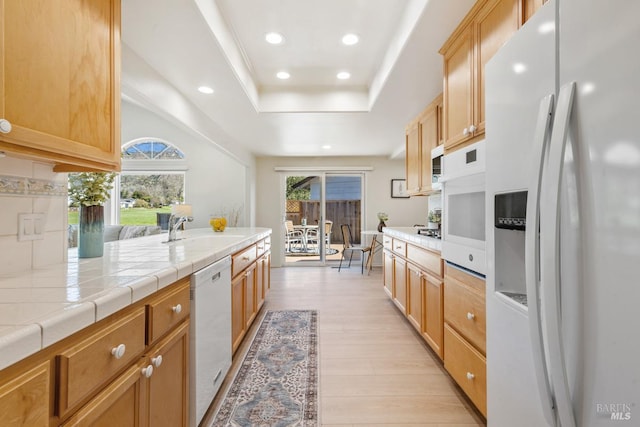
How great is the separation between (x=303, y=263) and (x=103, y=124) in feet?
16.2

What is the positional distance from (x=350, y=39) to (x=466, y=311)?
2099mm

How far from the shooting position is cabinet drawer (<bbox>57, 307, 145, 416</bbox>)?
689 mm

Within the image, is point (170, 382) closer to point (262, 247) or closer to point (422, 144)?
point (262, 247)

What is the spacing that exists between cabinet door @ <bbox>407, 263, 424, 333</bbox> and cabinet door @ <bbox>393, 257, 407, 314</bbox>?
4.9 inches

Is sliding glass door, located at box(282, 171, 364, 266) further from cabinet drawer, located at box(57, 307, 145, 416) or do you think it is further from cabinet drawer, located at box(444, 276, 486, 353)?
cabinet drawer, located at box(57, 307, 145, 416)

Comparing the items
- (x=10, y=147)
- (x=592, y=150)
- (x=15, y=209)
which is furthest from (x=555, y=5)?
(x=15, y=209)

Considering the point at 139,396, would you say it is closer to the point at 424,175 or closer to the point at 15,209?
the point at 15,209

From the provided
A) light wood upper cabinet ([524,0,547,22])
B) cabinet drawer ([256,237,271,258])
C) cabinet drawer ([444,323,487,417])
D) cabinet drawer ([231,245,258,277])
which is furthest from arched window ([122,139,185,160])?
light wood upper cabinet ([524,0,547,22])

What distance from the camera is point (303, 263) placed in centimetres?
590

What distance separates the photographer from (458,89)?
1.75 m

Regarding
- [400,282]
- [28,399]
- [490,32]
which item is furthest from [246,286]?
[490,32]

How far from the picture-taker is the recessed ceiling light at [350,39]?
225 centimetres

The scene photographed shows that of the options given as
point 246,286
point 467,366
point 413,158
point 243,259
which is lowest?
point 467,366

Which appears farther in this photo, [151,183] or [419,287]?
[151,183]
